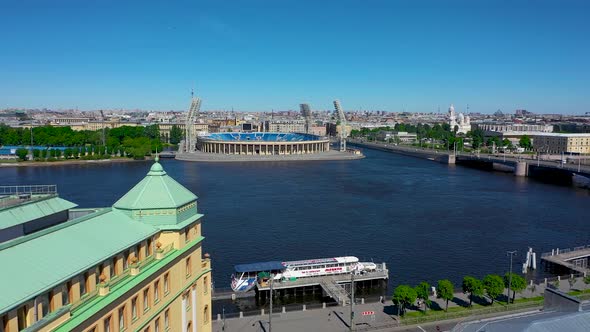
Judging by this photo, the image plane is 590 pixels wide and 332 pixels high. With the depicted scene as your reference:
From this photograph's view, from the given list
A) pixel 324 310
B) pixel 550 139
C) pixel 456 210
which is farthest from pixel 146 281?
pixel 550 139

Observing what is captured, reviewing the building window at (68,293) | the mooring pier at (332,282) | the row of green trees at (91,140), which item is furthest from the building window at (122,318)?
the row of green trees at (91,140)

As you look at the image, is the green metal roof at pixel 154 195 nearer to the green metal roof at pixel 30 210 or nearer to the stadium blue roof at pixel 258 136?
the green metal roof at pixel 30 210

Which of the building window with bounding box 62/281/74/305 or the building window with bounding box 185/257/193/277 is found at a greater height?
the building window with bounding box 62/281/74/305

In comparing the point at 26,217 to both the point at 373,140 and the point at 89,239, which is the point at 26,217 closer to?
the point at 89,239

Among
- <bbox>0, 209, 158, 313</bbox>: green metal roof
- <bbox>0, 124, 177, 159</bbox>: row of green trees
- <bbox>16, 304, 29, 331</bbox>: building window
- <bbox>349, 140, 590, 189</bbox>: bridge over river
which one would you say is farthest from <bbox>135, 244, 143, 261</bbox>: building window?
<bbox>0, 124, 177, 159</bbox>: row of green trees

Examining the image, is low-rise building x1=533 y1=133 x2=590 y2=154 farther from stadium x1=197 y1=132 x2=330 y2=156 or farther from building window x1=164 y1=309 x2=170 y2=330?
building window x1=164 y1=309 x2=170 y2=330

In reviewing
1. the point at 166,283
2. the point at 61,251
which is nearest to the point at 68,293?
the point at 61,251
